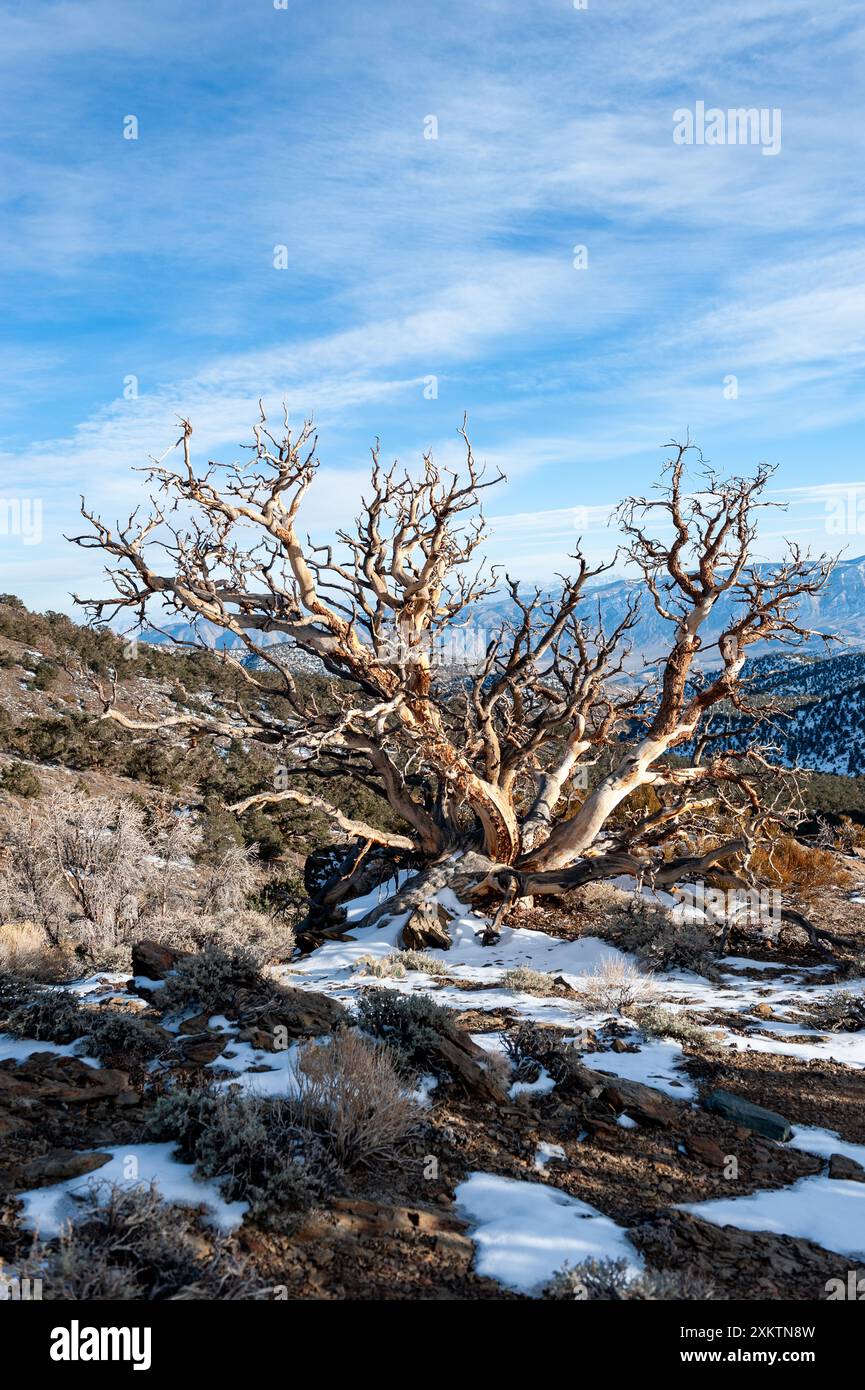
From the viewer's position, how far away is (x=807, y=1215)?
4090 mm

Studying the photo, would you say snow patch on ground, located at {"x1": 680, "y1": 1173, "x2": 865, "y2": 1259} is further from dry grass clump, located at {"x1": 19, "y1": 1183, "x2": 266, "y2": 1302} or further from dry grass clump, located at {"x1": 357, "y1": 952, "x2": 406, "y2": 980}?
dry grass clump, located at {"x1": 357, "y1": 952, "x2": 406, "y2": 980}

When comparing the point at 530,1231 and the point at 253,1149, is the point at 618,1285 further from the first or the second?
the point at 253,1149

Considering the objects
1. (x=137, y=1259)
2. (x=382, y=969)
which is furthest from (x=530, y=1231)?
(x=382, y=969)

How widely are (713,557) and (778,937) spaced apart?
16.3ft

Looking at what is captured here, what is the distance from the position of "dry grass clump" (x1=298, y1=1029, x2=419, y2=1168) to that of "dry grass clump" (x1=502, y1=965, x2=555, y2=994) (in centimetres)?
383

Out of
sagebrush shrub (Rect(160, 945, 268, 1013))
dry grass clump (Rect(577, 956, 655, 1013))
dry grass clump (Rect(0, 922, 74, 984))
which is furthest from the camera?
dry grass clump (Rect(577, 956, 655, 1013))

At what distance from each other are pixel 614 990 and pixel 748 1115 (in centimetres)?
256

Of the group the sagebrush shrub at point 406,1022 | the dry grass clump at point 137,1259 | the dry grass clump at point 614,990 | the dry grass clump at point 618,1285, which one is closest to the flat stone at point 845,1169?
the dry grass clump at point 618,1285

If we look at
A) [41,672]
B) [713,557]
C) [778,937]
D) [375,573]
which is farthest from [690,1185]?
[41,672]

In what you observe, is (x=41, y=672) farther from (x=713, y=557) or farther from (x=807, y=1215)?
(x=807, y=1215)

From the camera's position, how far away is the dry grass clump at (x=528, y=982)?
805cm

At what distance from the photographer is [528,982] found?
8094 mm

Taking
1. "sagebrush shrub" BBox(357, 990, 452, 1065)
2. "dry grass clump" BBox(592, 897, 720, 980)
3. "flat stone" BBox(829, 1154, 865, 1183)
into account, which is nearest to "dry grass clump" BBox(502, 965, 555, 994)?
"dry grass clump" BBox(592, 897, 720, 980)

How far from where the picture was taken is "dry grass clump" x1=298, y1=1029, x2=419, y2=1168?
12.8 ft
